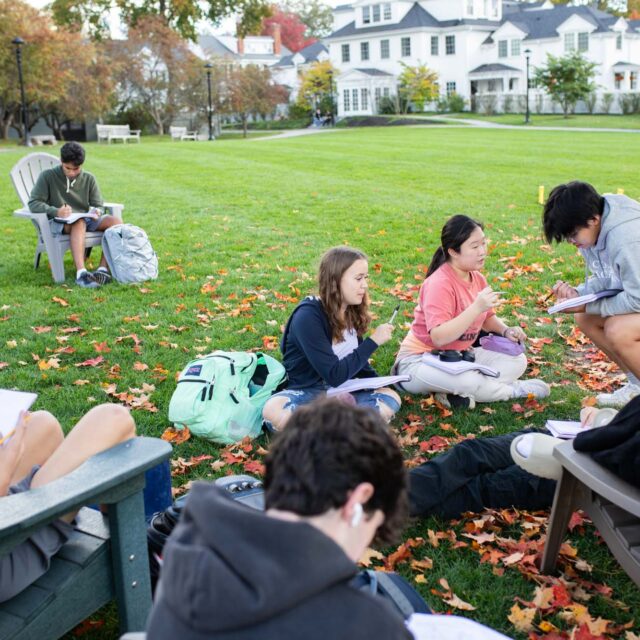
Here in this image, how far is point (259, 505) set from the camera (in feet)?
9.62

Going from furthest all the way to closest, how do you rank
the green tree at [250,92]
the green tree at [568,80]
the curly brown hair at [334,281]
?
the green tree at [250,92]
the green tree at [568,80]
the curly brown hair at [334,281]

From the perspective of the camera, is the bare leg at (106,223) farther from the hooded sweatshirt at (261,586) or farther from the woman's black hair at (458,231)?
the hooded sweatshirt at (261,586)

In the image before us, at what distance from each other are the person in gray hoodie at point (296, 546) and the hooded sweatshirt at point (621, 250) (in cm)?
327

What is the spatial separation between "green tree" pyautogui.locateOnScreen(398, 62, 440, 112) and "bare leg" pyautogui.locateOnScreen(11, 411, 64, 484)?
50916 millimetres

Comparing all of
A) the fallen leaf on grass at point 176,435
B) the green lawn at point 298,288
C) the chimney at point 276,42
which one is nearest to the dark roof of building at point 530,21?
the chimney at point 276,42

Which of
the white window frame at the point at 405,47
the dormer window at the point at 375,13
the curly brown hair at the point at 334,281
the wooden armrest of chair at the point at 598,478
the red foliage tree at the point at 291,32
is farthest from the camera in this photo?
the red foliage tree at the point at 291,32

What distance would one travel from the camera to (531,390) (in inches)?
198

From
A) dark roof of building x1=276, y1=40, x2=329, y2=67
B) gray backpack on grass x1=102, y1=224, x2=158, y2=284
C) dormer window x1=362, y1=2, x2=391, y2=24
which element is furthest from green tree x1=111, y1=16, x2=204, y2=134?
gray backpack on grass x1=102, y1=224, x2=158, y2=284

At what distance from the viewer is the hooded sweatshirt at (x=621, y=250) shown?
4.50 m

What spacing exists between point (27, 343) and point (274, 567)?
17.3 feet

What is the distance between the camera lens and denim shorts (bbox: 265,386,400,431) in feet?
14.6

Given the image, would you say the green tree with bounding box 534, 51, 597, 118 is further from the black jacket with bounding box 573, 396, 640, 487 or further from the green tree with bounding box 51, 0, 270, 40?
the black jacket with bounding box 573, 396, 640, 487

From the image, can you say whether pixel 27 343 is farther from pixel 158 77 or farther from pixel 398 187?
pixel 158 77

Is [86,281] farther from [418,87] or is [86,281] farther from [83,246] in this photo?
[418,87]
